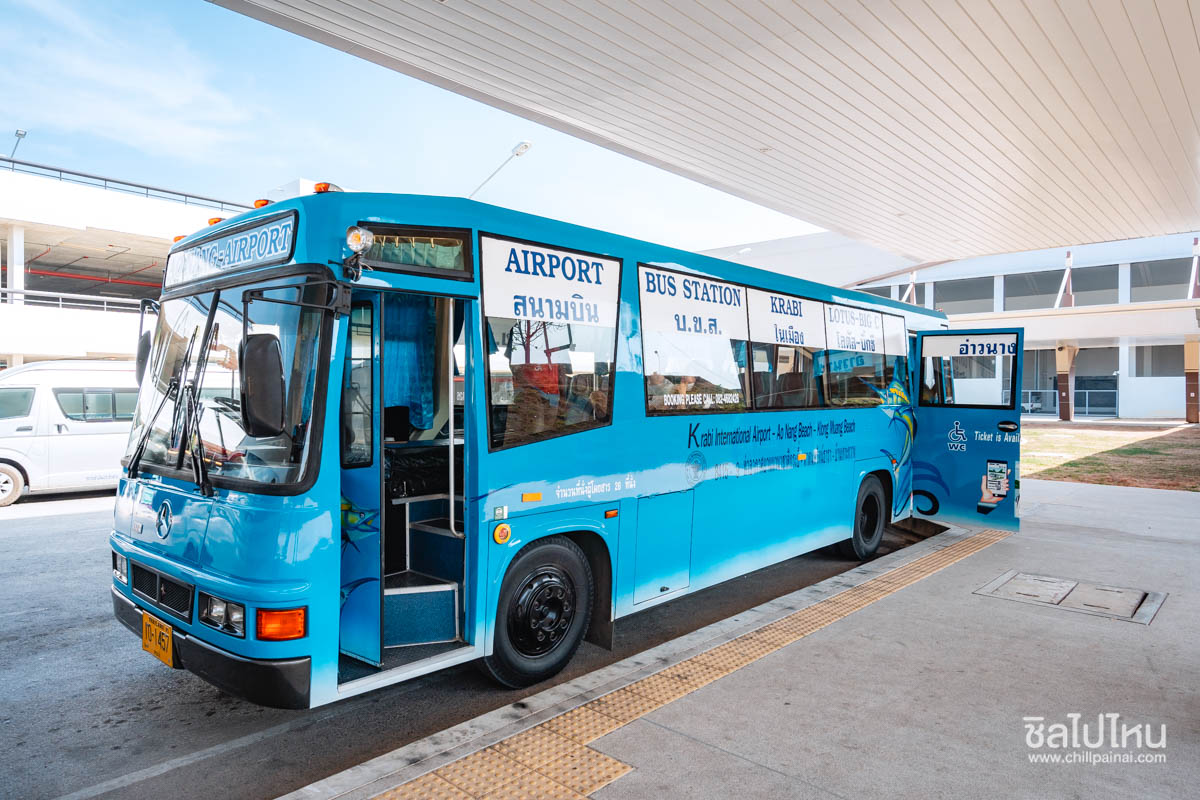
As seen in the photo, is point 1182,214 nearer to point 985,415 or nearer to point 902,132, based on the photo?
point 902,132

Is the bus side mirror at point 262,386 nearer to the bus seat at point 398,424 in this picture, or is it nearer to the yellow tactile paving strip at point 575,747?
the bus seat at point 398,424

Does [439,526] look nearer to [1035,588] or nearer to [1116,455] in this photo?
[1035,588]

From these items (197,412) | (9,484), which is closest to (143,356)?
(197,412)

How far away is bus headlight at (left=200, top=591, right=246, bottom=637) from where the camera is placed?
3595 mm

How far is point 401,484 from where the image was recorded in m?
4.81

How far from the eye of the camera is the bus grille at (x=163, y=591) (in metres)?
3.88

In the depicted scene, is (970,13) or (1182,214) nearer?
(970,13)

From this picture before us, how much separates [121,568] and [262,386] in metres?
2.04

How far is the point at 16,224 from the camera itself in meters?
21.3

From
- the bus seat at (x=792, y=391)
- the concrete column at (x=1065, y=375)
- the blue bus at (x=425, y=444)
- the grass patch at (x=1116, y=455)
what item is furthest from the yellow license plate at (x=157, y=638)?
the concrete column at (x=1065, y=375)

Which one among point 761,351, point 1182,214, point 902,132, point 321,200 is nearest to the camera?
point 321,200

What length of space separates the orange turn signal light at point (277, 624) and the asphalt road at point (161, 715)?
2.48 feet

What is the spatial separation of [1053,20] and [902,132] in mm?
2939

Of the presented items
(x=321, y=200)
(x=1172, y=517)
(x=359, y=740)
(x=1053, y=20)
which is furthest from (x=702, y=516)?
(x=1172, y=517)
